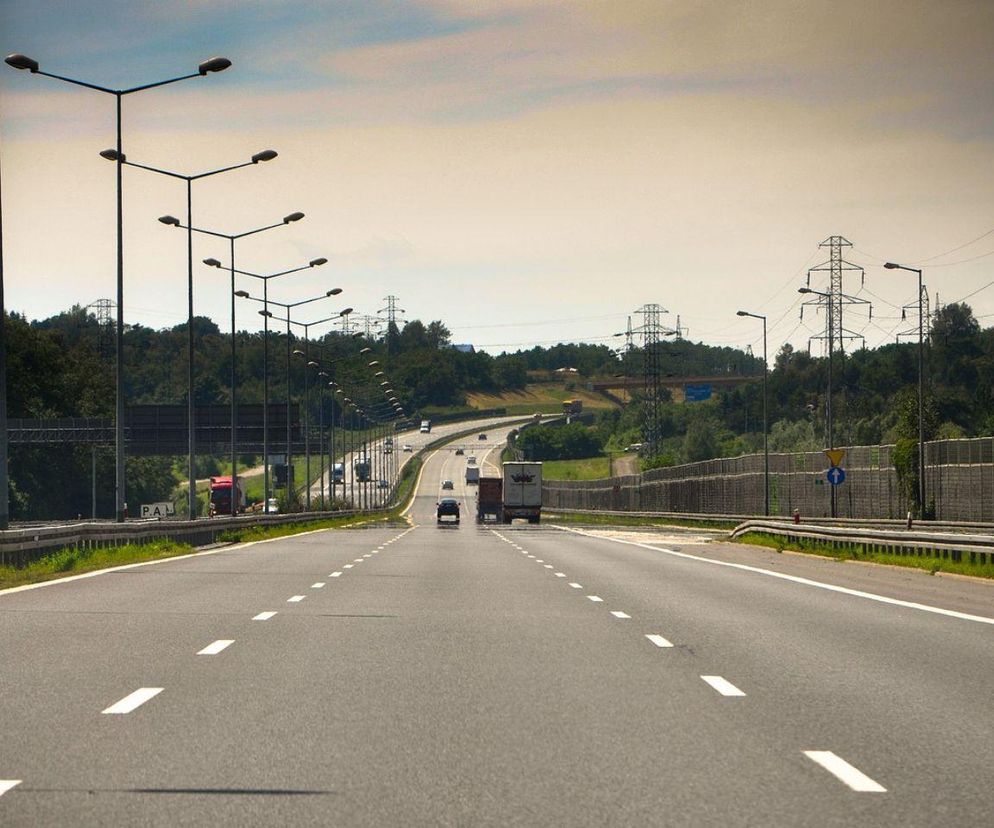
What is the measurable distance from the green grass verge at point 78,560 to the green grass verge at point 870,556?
14.8 meters

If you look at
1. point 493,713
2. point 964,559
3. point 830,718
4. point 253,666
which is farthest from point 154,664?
point 964,559

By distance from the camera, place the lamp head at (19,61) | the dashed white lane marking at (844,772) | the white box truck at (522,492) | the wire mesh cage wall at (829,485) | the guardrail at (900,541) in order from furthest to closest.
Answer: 1. the white box truck at (522,492)
2. the wire mesh cage wall at (829,485)
3. the lamp head at (19,61)
4. the guardrail at (900,541)
5. the dashed white lane marking at (844,772)

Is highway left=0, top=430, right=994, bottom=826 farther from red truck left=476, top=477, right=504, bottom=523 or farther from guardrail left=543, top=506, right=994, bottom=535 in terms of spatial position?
red truck left=476, top=477, right=504, bottom=523

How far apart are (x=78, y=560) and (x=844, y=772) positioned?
23256 millimetres

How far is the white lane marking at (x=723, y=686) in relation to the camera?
11.4 meters

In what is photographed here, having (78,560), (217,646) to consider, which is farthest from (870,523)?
(217,646)

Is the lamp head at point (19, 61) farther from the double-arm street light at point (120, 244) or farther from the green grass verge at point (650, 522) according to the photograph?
the green grass verge at point (650, 522)

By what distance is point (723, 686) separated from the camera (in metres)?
11.8

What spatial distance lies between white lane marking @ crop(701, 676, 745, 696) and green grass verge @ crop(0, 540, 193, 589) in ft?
44.9

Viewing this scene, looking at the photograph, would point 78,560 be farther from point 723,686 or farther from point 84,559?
point 723,686

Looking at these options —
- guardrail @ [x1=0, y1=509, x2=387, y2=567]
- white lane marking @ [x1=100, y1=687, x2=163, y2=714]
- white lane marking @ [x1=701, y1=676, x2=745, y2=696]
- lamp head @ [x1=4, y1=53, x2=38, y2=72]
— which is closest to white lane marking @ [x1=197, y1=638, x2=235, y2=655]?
white lane marking @ [x1=100, y1=687, x2=163, y2=714]

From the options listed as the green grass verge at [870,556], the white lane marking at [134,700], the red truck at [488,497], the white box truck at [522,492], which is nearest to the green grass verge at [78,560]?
the white lane marking at [134,700]

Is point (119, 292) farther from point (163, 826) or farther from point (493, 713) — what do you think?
point (163, 826)

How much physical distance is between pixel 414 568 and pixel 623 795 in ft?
76.8
